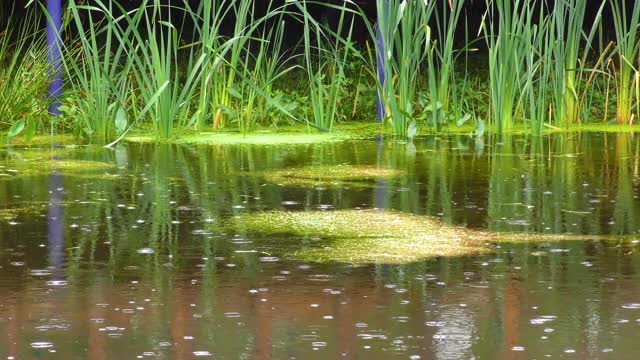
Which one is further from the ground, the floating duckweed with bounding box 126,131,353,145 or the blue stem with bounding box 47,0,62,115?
the blue stem with bounding box 47,0,62,115

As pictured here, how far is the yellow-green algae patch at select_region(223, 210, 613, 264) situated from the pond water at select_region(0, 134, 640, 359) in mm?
54

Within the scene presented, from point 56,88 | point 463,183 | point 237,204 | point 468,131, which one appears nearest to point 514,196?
point 463,183

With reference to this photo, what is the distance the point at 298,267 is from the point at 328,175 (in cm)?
245

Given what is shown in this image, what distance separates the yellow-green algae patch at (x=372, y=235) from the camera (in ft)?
15.7

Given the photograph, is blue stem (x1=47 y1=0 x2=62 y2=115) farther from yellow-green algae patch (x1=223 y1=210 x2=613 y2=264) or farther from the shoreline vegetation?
yellow-green algae patch (x1=223 y1=210 x2=613 y2=264)

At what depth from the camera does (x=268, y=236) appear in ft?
16.9

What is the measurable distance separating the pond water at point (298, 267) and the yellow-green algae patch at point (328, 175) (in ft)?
0.10

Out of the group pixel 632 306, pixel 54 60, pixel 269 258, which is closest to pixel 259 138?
pixel 54 60

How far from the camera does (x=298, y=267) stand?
4.54 m

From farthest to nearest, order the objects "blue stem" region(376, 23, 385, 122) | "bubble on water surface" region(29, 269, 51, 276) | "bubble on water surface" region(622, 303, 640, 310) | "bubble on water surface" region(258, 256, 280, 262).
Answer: "blue stem" region(376, 23, 385, 122)
"bubble on water surface" region(258, 256, 280, 262)
"bubble on water surface" region(29, 269, 51, 276)
"bubble on water surface" region(622, 303, 640, 310)

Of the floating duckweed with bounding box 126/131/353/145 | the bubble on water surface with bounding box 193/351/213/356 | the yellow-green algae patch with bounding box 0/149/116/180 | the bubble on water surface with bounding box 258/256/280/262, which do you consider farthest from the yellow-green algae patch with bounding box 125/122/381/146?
the bubble on water surface with bounding box 193/351/213/356

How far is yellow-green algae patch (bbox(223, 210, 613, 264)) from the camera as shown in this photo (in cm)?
479

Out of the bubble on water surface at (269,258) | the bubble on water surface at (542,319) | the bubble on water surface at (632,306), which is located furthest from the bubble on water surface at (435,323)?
the bubble on water surface at (269,258)

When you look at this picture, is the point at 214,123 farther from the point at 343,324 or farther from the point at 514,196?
the point at 343,324
